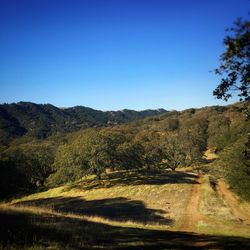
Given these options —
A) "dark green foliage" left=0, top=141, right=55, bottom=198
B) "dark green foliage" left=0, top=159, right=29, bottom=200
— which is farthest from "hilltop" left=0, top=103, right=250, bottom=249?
"dark green foliage" left=0, top=141, right=55, bottom=198

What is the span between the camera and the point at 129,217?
120ft

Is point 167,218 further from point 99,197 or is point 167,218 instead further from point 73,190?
point 73,190

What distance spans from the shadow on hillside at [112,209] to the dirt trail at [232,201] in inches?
398

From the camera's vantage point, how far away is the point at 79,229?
632 inches

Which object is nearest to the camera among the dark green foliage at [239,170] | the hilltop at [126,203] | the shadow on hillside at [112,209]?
the hilltop at [126,203]

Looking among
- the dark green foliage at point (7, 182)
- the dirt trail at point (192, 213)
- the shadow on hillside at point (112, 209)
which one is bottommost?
the shadow on hillside at point (112, 209)

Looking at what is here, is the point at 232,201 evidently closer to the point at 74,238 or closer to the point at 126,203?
the point at 126,203

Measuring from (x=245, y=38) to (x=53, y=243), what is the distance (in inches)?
464

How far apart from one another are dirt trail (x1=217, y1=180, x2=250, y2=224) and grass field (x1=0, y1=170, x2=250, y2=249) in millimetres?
322

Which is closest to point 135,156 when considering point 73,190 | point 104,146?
point 104,146

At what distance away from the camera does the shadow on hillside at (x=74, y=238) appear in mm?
12305

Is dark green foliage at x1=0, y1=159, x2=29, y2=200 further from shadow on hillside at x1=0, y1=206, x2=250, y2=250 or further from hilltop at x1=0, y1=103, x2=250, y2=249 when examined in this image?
shadow on hillside at x1=0, y1=206, x2=250, y2=250

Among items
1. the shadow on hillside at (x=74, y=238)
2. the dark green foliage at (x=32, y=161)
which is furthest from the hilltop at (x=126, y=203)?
the dark green foliage at (x=32, y=161)

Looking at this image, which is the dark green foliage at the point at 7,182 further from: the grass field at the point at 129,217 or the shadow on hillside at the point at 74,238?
the shadow on hillside at the point at 74,238
